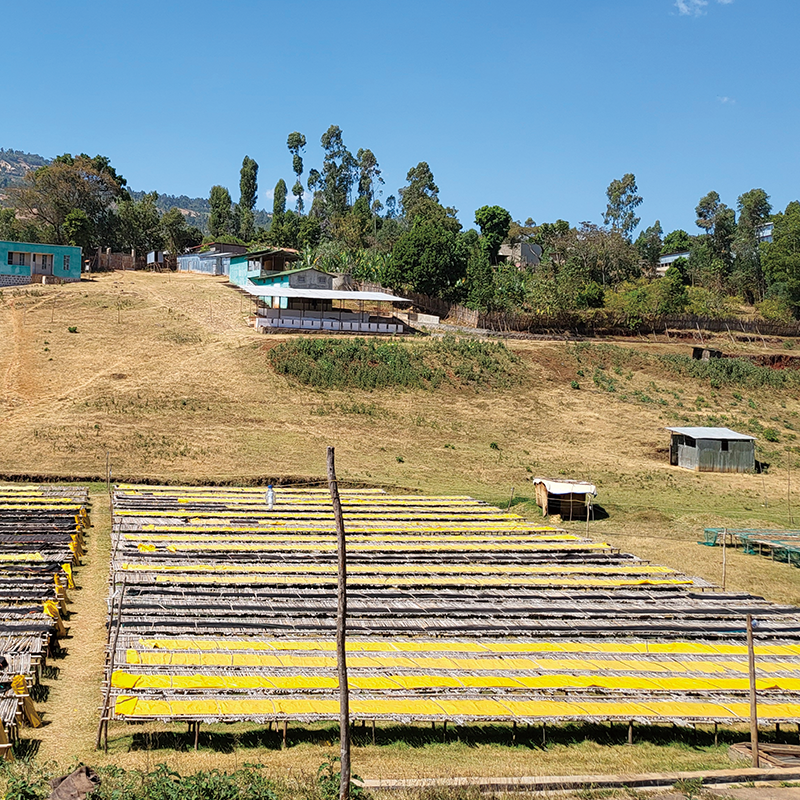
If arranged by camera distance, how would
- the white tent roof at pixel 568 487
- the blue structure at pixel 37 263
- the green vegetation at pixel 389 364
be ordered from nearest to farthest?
the white tent roof at pixel 568 487
the green vegetation at pixel 389 364
the blue structure at pixel 37 263

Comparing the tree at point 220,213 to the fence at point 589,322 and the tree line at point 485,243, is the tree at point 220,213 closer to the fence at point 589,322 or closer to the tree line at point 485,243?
the tree line at point 485,243

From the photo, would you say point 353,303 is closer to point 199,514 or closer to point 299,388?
point 299,388

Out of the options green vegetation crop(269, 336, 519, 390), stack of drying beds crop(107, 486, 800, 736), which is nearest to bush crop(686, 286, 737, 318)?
green vegetation crop(269, 336, 519, 390)

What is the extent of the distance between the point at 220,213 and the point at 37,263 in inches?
2154

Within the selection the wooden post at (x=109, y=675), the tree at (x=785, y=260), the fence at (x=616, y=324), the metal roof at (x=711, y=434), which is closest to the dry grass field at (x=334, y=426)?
the wooden post at (x=109, y=675)

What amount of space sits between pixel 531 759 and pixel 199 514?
1593 cm

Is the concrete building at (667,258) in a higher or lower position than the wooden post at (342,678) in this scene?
higher

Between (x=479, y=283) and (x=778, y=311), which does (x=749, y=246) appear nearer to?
(x=778, y=311)

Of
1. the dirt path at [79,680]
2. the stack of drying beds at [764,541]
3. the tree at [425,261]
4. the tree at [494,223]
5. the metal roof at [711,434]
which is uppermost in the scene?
the tree at [494,223]

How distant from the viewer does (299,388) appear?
47250 millimetres

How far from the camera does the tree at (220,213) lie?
114000 mm

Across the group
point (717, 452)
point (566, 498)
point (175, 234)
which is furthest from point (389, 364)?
point (175, 234)

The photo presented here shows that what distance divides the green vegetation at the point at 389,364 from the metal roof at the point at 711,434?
1209 centimetres

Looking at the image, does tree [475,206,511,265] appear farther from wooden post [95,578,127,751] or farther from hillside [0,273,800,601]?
wooden post [95,578,127,751]
